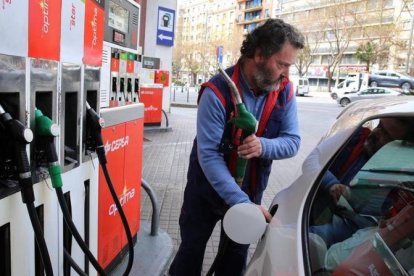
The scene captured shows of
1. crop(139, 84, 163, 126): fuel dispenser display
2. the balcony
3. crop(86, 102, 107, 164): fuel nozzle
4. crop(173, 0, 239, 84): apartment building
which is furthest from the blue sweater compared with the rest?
the balcony

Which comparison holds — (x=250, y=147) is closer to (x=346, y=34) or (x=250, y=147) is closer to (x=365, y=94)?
(x=365, y=94)

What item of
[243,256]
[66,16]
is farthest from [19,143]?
[243,256]

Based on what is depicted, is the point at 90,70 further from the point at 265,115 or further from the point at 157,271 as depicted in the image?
the point at 157,271

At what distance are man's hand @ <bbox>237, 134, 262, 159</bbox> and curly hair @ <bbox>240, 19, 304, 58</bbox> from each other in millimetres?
412

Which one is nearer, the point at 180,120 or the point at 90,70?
the point at 90,70

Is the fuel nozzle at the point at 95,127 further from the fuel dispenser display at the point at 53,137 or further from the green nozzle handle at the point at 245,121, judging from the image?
the green nozzle handle at the point at 245,121

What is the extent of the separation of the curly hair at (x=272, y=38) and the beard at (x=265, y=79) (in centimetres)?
7

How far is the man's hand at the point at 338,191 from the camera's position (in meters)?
1.68

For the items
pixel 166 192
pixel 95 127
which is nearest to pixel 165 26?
pixel 166 192

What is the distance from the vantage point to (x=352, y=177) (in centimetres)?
171

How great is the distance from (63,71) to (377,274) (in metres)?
1.46

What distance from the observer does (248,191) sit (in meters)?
2.41

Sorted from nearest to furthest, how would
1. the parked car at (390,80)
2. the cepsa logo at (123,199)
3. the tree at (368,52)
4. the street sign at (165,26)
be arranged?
the cepsa logo at (123,199), the street sign at (165,26), the parked car at (390,80), the tree at (368,52)

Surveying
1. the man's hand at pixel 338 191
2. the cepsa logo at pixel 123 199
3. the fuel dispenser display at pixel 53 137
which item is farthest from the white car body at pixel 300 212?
the cepsa logo at pixel 123 199
